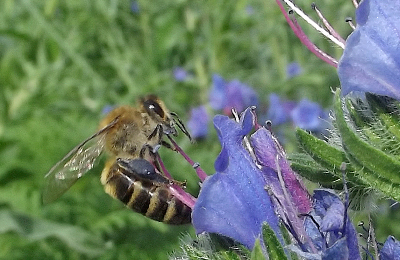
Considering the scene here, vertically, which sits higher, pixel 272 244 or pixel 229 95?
pixel 272 244

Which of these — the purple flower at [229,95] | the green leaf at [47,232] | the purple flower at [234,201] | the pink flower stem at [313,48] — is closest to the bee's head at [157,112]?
the pink flower stem at [313,48]

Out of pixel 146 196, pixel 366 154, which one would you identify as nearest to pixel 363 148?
pixel 366 154

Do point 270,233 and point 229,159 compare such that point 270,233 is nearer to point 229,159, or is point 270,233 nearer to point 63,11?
point 229,159

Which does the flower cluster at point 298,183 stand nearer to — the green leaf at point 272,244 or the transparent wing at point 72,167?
the green leaf at point 272,244

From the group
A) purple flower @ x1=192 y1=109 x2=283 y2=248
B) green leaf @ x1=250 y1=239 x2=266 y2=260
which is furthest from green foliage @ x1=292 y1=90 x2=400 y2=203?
green leaf @ x1=250 y1=239 x2=266 y2=260

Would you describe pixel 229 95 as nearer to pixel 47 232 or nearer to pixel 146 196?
pixel 47 232

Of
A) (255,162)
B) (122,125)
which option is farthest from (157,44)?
(255,162)

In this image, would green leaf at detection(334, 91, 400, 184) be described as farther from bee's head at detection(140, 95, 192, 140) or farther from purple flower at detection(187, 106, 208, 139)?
purple flower at detection(187, 106, 208, 139)
